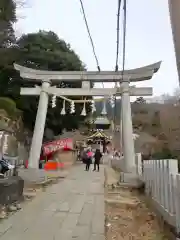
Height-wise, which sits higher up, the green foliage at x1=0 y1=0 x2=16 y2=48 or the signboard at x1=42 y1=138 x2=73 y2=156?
the green foliage at x1=0 y1=0 x2=16 y2=48

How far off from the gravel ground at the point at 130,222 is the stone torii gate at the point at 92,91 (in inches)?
208

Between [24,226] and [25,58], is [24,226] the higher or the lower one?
the lower one

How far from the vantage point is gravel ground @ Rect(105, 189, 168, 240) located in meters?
5.20

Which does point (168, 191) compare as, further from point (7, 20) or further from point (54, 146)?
point (54, 146)

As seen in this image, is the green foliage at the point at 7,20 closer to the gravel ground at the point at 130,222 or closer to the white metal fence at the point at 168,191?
the gravel ground at the point at 130,222

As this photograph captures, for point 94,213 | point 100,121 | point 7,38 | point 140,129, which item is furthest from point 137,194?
point 100,121

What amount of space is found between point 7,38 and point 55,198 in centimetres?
1801

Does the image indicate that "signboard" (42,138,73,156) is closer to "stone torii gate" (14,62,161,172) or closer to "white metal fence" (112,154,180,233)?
"stone torii gate" (14,62,161,172)

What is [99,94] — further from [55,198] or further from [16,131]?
[16,131]

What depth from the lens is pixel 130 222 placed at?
246 inches

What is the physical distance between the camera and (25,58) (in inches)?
979

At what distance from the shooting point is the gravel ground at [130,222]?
520 centimetres

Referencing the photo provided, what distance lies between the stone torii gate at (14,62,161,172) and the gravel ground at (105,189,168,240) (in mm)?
5275

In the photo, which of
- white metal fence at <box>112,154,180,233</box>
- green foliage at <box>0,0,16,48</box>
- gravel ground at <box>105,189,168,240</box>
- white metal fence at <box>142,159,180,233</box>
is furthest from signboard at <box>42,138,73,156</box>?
white metal fence at <box>142,159,180,233</box>
